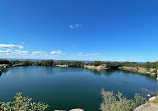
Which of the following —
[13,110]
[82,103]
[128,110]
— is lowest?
[82,103]

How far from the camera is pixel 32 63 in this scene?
196 ft

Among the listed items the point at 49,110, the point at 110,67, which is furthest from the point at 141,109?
the point at 110,67

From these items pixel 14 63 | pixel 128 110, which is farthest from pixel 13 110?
pixel 14 63

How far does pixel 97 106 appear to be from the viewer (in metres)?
10.3

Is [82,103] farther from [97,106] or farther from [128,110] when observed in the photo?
[128,110]

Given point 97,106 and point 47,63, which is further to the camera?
point 47,63

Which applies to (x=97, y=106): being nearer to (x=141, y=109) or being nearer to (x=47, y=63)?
(x=141, y=109)

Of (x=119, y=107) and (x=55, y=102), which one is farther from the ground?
(x=119, y=107)

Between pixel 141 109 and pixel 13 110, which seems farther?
pixel 141 109

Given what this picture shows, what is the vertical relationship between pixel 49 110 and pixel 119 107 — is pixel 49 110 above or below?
below

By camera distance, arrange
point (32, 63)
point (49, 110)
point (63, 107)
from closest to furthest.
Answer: point (49, 110) → point (63, 107) → point (32, 63)

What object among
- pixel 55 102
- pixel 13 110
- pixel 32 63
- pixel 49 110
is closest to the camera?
pixel 13 110

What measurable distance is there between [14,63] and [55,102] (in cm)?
5727

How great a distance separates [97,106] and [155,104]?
235 inches
